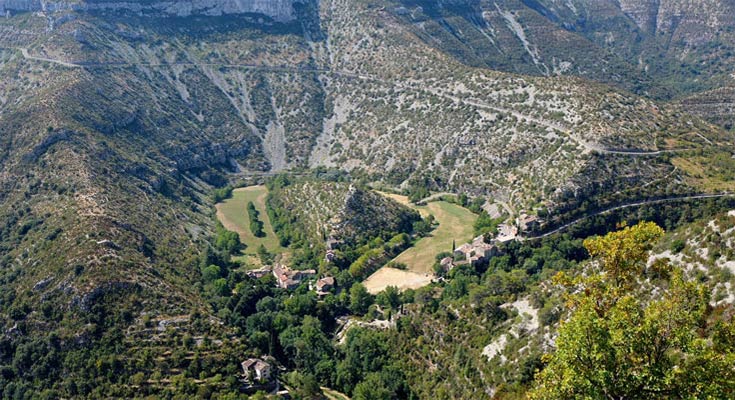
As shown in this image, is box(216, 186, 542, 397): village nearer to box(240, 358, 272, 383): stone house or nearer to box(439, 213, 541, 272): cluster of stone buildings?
box(439, 213, 541, 272): cluster of stone buildings

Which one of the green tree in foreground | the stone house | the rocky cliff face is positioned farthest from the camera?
the rocky cliff face

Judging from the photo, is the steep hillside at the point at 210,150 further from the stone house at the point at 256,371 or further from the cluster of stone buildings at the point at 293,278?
the cluster of stone buildings at the point at 293,278

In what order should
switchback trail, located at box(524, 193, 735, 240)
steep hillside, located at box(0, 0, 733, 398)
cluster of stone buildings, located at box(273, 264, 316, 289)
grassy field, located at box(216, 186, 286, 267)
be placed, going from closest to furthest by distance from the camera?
steep hillside, located at box(0, 0, 733, 398) → cluster of stone buildings, located at box(273, 264, 316, 289) → switchback trail, located at box(524, 193, 735, 240) → grassy field, located at box(216, 186, 286, 267)

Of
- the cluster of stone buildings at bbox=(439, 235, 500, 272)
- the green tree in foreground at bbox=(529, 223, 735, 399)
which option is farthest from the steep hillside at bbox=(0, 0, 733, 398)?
the green tree in foreground at bbox=(529, 223, 735, 399)

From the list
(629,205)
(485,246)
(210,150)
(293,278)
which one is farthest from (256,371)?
(210,150)

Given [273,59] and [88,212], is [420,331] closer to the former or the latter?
[88,212]

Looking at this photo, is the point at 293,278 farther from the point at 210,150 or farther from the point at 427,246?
the point at 210,150

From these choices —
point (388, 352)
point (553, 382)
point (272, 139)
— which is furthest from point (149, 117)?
point (553, 382)
